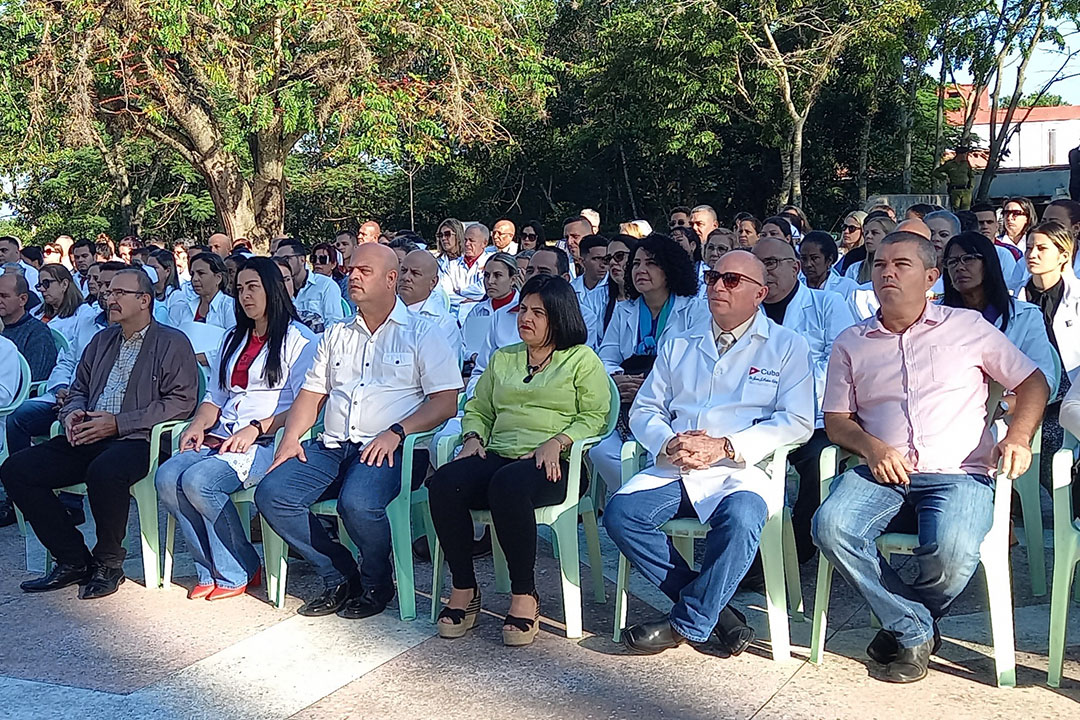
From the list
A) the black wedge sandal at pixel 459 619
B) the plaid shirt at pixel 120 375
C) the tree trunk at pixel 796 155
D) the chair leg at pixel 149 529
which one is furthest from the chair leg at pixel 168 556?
the tree trunk at pixel 796 155

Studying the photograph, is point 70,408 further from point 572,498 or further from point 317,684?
point 572,498

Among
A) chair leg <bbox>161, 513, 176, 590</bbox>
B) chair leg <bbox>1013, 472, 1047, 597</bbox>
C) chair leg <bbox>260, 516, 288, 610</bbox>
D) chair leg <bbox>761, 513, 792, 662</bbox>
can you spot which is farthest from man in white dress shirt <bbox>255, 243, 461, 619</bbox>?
chair leg <bbox>1013, 472, 1047, 597</bbox>

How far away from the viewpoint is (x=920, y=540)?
139 inches

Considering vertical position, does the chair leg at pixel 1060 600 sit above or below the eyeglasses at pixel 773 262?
below

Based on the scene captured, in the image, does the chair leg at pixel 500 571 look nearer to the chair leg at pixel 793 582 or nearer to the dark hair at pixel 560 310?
the dark hair at pixel 560 310

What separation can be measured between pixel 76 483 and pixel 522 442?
2.13 m

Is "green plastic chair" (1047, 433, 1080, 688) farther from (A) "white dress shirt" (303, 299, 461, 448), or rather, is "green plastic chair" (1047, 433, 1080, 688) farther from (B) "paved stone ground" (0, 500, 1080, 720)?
(A) "white dress shirt" (303, 299, 461, 448)

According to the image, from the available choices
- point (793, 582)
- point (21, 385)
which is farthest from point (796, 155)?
point (793, 582)

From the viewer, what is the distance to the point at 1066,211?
6.20m

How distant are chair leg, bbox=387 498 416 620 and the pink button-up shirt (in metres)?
1.84

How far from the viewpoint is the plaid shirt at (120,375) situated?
16.9 feet

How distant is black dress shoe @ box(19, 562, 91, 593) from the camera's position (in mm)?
4918

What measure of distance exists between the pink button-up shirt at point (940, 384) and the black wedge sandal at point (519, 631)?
4.59 ft

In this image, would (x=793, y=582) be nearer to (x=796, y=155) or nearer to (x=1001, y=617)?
(x=1001, y=617)
